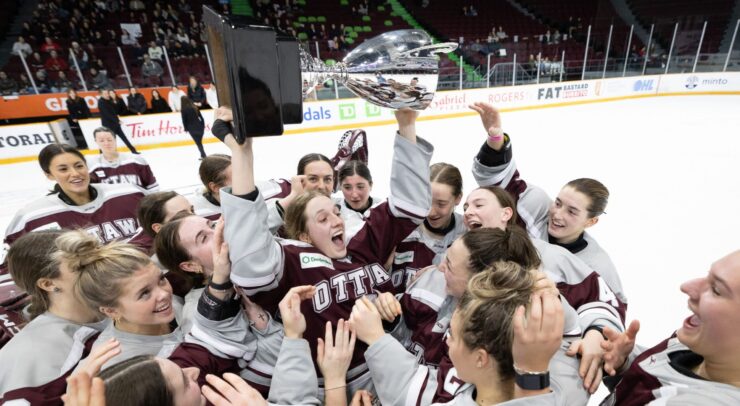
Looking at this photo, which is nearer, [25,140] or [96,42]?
[25,140]

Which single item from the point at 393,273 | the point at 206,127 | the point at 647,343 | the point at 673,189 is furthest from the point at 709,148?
the point at 206,127

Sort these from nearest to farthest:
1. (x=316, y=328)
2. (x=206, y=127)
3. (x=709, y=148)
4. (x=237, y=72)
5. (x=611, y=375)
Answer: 1. (x=237, y=72)
2. (x=611, y=375)
3. (x=316, y=328)
4. (x=709, y=148)
5. (x=206, y=127)

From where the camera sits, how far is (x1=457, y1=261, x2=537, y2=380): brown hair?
0.90 meters

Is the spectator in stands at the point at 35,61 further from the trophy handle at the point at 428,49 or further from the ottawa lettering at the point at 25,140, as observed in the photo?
the trophy handle at the point at 428,49

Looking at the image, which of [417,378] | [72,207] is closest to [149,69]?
[72,207]

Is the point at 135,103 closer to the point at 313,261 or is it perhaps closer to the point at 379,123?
the point at 379,123

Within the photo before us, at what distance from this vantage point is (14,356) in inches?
46.0

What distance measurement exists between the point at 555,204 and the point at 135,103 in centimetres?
880

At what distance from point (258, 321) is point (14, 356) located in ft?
2.35

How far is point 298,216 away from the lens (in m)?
1.64

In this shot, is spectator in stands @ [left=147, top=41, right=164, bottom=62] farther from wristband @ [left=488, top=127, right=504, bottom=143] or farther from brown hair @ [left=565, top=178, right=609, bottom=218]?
brown hair @ [left=565, top=178, right=609, bottom=218]

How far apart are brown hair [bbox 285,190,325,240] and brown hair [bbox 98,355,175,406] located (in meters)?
0.78

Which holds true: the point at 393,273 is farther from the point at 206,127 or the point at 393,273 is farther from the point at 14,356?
the point at 206,127

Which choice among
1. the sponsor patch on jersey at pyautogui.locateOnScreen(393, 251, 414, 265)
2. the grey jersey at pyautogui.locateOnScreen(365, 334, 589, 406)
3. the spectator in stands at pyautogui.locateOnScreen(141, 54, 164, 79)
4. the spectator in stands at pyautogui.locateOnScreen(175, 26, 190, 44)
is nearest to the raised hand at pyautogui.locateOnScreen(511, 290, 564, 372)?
the grey jersey at pyautogui.locateOnScreen(365, 334, 589, 406)
